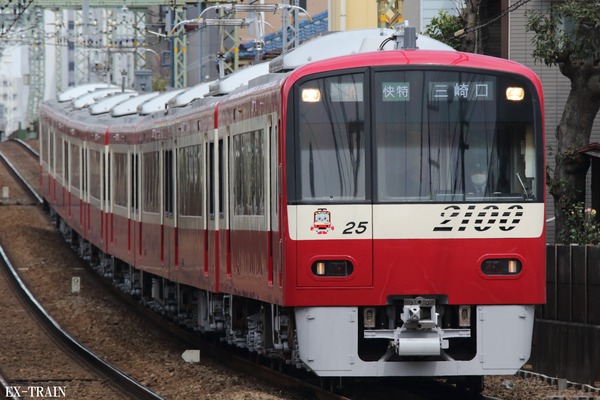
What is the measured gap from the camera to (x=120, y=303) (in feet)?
76.2

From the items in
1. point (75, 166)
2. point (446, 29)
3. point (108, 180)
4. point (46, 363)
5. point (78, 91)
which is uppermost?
point (446, 29)

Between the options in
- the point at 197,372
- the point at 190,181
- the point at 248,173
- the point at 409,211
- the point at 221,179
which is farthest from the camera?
the point at 190,181

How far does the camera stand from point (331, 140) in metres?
10.8

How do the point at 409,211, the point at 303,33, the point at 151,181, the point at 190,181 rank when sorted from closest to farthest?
1. the point at 409,211
2. the point at 190,181
3. the point at 151,181
4. the point at 303,33

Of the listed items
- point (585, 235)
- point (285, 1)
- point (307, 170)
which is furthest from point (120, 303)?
point (307, 170)

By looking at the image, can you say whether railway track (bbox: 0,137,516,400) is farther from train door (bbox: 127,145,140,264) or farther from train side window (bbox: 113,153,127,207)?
train side window (bbox: 113,153,127,207)

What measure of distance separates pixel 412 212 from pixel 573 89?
7900 mm

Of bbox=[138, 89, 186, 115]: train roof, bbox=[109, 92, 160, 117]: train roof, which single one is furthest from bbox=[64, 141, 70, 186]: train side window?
bbox=[138, 89, 186, 115]: train roof

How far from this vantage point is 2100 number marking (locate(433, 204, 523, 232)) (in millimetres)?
10797

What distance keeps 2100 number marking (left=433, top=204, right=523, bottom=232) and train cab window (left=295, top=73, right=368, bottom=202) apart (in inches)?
26.0

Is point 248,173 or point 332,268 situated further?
point 248,173

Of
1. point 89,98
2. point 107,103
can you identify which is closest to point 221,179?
point 107,103

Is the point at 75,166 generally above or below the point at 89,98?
below

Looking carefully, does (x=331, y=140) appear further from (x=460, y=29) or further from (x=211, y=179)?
(x=460, y=29)
